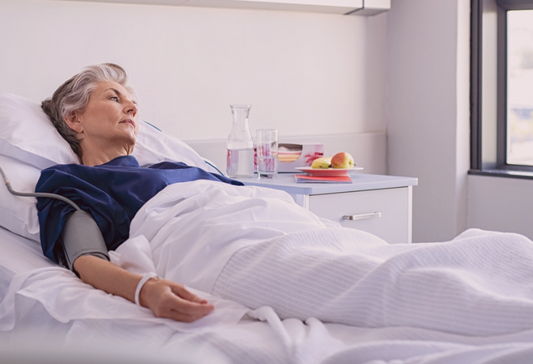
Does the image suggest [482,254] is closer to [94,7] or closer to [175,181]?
[175,181]

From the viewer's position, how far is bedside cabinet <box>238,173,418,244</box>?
207cm

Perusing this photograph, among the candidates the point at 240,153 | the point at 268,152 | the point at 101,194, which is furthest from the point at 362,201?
the point at 101,194

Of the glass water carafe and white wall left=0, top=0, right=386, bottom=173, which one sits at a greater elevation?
white wall left=0, top=0, right=386, bottom=173

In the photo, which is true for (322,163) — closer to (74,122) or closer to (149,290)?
(74,122)

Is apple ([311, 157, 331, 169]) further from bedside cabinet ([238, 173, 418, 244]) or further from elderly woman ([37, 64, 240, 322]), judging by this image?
elderly woman ([37, 64, 240, 322])

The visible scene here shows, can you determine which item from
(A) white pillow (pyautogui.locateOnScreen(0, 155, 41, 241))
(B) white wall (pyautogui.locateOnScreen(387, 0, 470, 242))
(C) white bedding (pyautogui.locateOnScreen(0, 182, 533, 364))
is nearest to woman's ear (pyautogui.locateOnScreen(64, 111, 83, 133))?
(A) white pillow (pyautogui.locateOnScreen(0, 155, 41, 241))

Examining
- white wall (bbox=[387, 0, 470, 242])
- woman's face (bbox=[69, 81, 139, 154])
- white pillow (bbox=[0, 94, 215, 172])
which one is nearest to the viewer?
white pillow (bbox=[0, 94, 215, 172])

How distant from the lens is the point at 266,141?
2.31 meters

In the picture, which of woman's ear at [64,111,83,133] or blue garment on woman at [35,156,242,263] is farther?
woman's ear at [64,111,83,133]

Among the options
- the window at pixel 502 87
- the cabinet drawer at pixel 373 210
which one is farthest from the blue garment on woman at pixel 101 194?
the window at pixel 502 87

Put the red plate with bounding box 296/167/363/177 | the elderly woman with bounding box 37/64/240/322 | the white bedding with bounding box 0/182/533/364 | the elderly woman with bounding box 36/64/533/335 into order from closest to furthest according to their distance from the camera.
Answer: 1. the white bedding with bounding box 0/182/533/364
2. the elderly woman with bounding box 36/64/533/335
3. the elderly woman with bounding box 37/64/240/322
4. the red plate with bounding box 296/167/363/177

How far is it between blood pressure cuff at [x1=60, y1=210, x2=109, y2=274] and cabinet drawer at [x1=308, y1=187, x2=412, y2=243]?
0.78 metres

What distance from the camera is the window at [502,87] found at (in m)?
2.94

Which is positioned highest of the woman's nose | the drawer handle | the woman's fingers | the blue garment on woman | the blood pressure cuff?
the woman's nose
